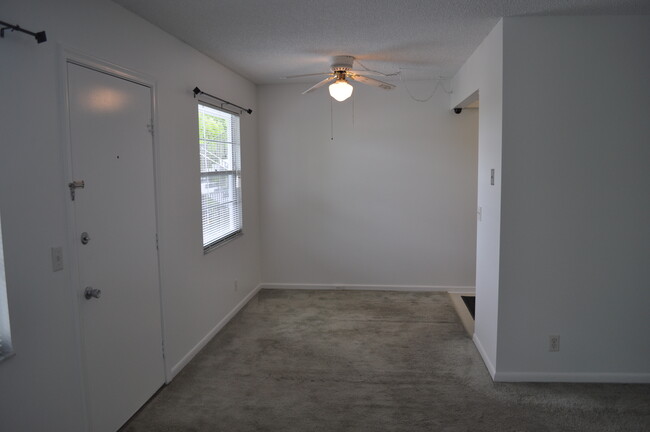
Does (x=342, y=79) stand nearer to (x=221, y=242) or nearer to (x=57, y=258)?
(x=221, y=242)

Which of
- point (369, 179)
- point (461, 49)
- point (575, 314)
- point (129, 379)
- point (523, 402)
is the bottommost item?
point (523, 402)

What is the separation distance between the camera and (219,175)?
175 inches

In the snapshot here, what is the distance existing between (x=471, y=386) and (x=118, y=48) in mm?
3168

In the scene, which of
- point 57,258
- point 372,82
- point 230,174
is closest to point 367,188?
point 230,174

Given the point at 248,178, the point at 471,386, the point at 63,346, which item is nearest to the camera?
the point at 63,346

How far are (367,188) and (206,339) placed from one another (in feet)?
8.63

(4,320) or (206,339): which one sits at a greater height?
(4,320)

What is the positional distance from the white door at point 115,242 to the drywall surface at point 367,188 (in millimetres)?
2662

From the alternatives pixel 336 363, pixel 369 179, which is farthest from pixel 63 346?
pixel 369 179

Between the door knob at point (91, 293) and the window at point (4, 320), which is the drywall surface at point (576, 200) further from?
the window at point (4, 320)

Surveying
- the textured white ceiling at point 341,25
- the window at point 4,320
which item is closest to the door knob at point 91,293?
the window at point 4,320

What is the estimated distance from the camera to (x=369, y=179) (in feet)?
18.2

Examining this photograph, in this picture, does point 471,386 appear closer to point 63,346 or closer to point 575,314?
point 575,314

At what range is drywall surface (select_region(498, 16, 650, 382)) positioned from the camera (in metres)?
3.05
